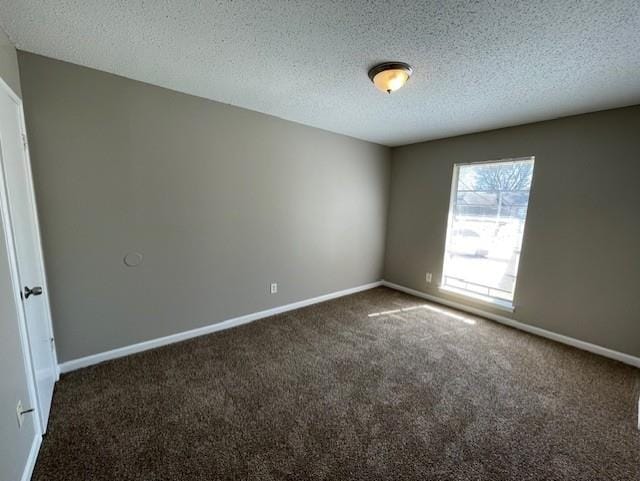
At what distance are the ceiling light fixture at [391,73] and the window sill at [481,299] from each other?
2.94 m

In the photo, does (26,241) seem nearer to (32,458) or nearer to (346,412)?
(32,458)

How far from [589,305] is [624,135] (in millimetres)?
1647

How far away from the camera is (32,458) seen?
1.44m

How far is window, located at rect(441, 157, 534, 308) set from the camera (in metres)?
3.23

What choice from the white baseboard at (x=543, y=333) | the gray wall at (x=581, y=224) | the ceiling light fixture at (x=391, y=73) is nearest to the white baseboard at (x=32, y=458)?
the ceiling light fixture at (x=391, y=73)

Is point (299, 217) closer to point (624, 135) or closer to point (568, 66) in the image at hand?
point (568, 66)

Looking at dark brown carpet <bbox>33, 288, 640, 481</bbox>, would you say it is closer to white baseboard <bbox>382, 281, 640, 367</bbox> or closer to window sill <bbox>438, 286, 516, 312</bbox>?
white baseboard <bbox>382, 281, 640, 367</bbox>

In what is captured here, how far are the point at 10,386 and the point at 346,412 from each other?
72.4 inches

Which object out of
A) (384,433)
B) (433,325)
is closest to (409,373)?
(384,433)

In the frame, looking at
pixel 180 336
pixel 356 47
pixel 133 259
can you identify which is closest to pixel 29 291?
pixel 133 259

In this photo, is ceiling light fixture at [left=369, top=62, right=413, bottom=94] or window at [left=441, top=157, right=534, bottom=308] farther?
window at [left=441, top=157, right=534, bottom=308]

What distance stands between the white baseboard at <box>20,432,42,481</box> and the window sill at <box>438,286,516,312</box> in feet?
13.8

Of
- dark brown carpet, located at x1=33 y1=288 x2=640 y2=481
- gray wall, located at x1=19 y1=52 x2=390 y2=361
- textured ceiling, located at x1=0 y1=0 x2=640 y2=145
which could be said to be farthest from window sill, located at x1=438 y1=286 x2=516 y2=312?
textured ceiling, located at x1=0 y1=0 x2=640 y2=145

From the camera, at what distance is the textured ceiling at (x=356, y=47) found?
1.40 m
